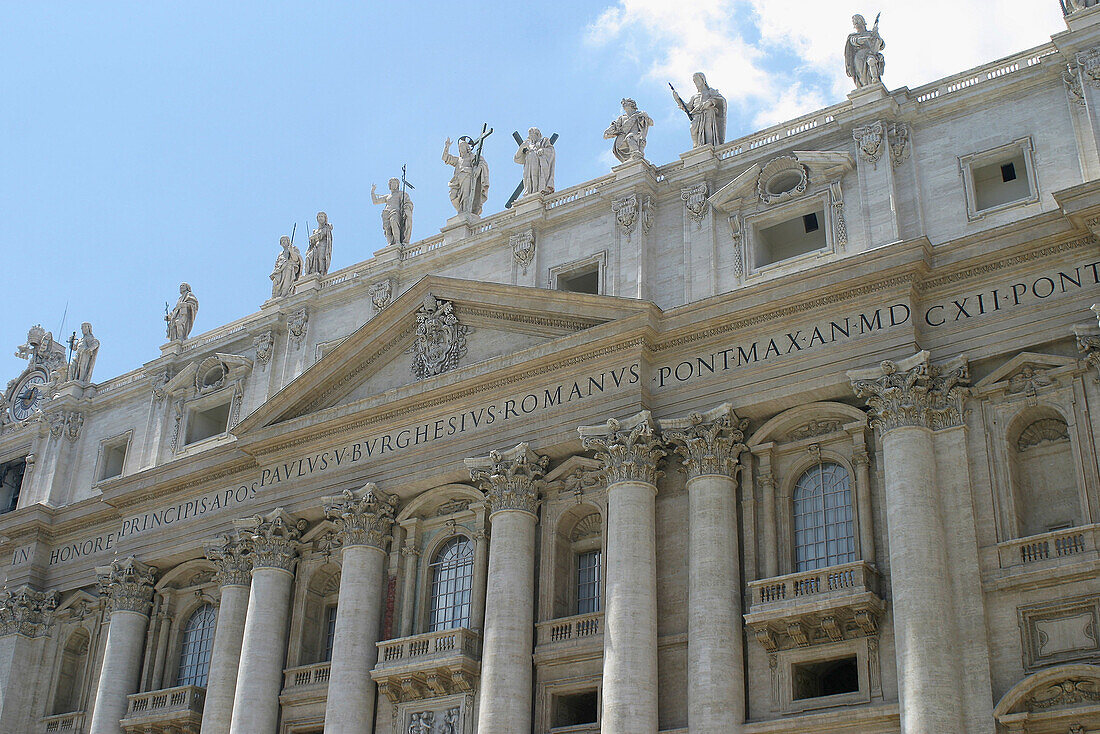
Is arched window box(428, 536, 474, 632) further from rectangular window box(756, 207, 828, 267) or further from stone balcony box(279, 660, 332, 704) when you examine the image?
rectangular window box(756, 207, 828, 267)

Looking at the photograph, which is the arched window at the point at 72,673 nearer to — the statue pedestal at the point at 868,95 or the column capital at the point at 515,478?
the column capital at the point at 515,478

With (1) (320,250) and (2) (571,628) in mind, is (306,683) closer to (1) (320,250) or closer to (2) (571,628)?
(2) (571,628)

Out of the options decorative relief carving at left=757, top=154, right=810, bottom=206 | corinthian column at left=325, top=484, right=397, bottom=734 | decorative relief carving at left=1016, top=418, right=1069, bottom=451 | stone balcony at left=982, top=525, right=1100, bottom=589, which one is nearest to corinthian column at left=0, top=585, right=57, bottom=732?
corinthian column at left=325, top=484, right=397, bottom=734

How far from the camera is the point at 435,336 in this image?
1384 inches

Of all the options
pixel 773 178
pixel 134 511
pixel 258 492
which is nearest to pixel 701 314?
pixel 773 178

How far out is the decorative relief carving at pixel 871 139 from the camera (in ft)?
102

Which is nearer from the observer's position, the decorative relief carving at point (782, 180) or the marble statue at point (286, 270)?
the decorative relief carving at point (782, 180)

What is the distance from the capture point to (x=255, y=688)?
33.5 meters

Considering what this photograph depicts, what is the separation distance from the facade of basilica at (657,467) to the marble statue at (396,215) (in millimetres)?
97

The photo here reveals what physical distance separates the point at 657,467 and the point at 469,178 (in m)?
12.4

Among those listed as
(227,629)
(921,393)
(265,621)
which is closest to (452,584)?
(265,621)

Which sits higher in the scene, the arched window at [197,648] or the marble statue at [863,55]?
the marble statue at [863,55]

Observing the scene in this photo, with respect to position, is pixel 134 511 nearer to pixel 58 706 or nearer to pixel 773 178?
pixel 58 706

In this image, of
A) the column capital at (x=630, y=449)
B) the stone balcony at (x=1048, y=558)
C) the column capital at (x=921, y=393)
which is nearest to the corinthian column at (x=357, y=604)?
the column capital at (x=630, y=449)
